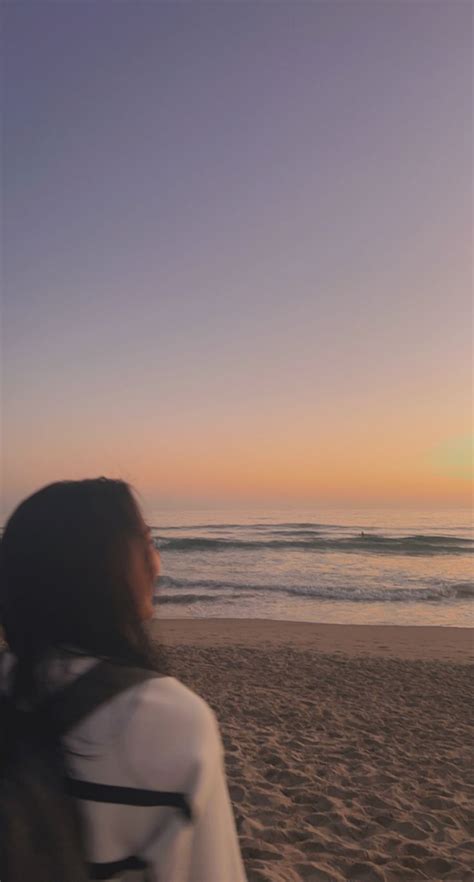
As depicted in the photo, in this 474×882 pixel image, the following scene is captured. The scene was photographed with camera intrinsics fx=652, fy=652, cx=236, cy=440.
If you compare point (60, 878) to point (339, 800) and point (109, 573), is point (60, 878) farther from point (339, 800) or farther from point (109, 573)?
point (339, 800)

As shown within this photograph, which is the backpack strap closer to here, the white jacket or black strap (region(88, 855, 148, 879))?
the white jacket

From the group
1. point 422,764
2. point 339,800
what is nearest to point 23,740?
point 339,800

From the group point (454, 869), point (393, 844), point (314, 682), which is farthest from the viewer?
point (314, 682)

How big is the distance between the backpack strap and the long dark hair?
0.05m

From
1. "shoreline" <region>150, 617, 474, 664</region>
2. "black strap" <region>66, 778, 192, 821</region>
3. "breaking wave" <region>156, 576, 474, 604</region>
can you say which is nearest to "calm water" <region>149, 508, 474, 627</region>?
"breaking wave" <region>156, 576, 474, 604</region>

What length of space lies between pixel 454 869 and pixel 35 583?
3.67 metres

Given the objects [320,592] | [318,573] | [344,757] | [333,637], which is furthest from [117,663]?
[318,573]

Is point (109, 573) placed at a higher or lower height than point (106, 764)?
higher

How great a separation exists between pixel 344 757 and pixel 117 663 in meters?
5.15

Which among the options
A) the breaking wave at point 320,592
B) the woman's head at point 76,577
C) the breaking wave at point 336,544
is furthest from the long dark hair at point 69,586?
the breaking wave at point 336,544

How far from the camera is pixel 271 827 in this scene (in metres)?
4.09

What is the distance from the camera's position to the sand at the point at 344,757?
3.80 m

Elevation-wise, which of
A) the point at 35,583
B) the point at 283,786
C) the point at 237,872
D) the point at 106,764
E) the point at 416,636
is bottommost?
the point at 416,636

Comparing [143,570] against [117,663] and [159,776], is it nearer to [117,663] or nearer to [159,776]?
[117,663]
